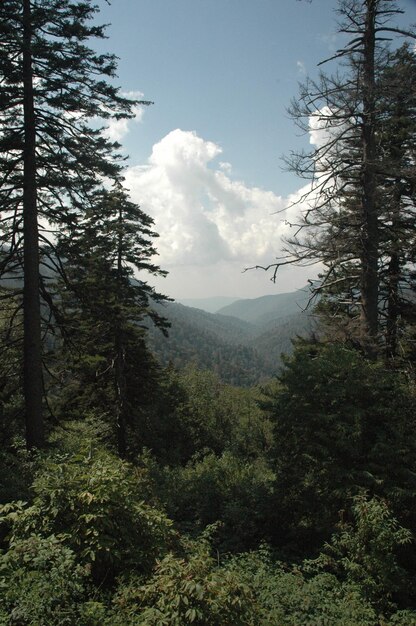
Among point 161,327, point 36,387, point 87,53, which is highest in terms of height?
point 87,53

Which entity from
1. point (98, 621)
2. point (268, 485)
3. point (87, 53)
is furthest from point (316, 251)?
point (98, 621)

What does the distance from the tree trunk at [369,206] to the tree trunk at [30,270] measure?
26.0 feet

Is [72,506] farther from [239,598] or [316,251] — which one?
[316,251]

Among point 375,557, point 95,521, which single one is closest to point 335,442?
point 375,557

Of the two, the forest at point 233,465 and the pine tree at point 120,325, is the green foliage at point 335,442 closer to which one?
the forest at point 233,465

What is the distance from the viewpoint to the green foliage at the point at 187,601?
138 inches

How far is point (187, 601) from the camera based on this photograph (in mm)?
3465

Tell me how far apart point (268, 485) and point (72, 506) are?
19.5ft

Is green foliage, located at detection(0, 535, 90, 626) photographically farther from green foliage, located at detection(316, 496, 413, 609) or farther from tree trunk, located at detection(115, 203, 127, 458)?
tree trunk, located at detection(115, 203, 127, 458)

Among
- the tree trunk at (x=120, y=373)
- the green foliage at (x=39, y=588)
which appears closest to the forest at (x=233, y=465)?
the green foliage at (x=39, y=588)

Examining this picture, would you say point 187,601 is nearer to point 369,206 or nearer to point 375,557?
point 375,557

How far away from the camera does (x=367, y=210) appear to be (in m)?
9.64

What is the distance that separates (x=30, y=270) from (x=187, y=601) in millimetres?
7975

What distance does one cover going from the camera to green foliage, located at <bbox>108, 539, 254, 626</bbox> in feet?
11.5
